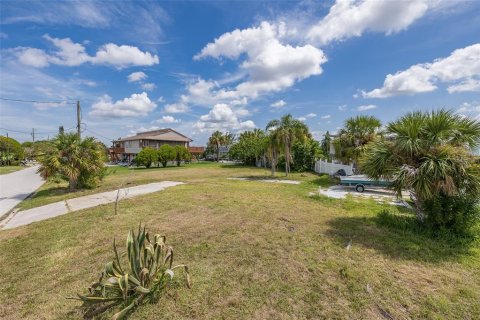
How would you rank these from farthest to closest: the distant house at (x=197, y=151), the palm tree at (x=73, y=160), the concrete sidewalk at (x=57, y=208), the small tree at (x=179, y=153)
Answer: the distant house at (x=197, y=151) → the small tree at (x=179, y=153) → the palm tree at (x=73, y=160) → the concrete sidewalk at (x=57, y=208)

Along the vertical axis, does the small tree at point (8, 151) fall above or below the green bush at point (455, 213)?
above

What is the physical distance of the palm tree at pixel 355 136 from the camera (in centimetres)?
1455

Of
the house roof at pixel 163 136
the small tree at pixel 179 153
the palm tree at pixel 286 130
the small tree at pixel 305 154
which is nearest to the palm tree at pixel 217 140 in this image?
the house roof at pixel 163 136

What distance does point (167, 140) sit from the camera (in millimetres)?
46844

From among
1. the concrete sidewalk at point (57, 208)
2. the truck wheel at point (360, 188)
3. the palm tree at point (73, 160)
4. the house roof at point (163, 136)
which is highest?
the house roof at point (163, 136)

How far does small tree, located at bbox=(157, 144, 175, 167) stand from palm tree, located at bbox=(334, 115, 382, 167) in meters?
25.7

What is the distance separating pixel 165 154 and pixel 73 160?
74.4ft

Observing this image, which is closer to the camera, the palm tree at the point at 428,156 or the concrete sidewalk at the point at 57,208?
the palm tree at the point at 428,156

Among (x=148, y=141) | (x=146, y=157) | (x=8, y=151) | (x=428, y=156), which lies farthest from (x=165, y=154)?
(x=428, y=156)

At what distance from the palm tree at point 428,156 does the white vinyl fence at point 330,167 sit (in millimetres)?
11457

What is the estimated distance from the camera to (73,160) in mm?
12242

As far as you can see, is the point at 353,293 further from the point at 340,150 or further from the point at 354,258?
the point at 340,150

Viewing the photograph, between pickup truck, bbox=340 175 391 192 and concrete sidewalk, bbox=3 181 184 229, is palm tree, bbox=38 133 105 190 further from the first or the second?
pickup truck, bbox=340 175 391 192

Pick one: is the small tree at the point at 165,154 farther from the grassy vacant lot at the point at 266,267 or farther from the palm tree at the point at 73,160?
the grassy vacant lot at the point at 266,267
